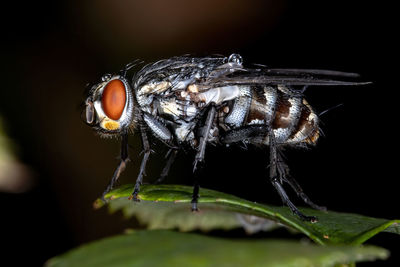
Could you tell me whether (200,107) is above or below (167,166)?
above

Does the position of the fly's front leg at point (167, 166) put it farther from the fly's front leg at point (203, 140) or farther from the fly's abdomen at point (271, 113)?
the fly's front leg at point (203, 140)

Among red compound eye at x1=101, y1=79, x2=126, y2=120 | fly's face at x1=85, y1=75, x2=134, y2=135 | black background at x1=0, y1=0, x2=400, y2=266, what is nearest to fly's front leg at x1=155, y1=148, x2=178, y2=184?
fly's face at x1=85, y1=75, x2=134, y2=135

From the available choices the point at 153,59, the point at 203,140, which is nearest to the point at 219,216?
the point at 203,140

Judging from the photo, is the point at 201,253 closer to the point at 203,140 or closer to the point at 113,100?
the point at 203,140

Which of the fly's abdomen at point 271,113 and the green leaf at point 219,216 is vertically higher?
the fly's abdomen at point 271,113

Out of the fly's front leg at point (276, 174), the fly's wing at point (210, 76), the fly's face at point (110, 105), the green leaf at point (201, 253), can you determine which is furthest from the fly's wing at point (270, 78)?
the green leaf at point (201, 253)

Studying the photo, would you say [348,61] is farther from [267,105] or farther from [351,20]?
[267,105]
